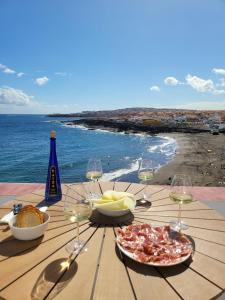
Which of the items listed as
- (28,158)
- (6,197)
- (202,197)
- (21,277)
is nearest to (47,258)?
(21,277)

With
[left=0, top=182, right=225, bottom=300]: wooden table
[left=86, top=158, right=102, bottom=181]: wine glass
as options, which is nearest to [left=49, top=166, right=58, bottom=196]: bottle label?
[left=86, top=158, right=102, bottom=181]: wine glass

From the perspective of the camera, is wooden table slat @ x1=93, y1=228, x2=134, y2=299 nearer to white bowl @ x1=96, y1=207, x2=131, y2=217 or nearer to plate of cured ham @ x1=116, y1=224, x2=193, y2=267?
plate of cured ham @ x1=116, y1=224, x2=193, y2=267

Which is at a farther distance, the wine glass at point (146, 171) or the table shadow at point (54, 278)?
the wine glass at point (146, 171)

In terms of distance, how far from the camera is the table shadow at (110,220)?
1.56 m

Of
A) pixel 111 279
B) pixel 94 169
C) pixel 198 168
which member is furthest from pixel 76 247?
pixel 198 168

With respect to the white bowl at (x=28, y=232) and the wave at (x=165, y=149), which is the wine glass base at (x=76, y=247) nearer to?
the white bowl at (x=28, y=232)

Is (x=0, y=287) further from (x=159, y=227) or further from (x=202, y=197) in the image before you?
(x=202, y=197)

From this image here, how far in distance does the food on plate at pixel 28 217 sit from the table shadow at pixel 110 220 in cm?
36

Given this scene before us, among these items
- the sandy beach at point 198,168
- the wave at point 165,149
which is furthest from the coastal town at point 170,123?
the sandy beach at point 198,168

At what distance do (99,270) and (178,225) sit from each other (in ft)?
2.10

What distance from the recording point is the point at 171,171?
1630cm

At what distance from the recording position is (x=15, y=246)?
1.29 m

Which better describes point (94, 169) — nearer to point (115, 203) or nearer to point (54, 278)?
point (115, 203)

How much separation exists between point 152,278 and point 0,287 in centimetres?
63
